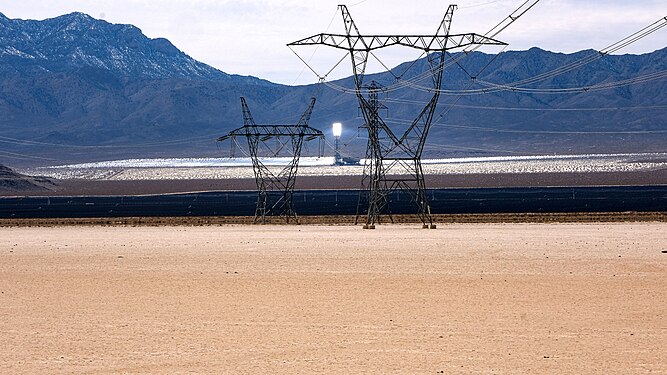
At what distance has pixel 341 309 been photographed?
1870 centimetres

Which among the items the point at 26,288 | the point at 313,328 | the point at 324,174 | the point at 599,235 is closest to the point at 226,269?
the point at 26,288

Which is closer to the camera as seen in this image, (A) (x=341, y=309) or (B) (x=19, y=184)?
(A) (x=341, y=309)

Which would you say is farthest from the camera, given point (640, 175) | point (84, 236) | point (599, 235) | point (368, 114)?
point (640, 175)

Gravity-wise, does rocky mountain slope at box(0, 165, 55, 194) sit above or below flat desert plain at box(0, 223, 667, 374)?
above

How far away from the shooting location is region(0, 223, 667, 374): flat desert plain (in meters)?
14.4

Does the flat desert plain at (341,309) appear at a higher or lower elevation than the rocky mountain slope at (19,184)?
lower

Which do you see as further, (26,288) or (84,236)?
(84,236)

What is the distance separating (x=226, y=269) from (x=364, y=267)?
10.6 feet

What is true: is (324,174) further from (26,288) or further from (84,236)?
(26,288)

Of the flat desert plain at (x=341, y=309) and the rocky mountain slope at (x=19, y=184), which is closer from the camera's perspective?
the flat desert plain at (x=341, y=309)

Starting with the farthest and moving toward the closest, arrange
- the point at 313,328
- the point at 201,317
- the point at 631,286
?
1. the point at 631,286
2. the point at 201,317
3. the point at 313,328

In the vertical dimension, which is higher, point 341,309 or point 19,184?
point 19,184

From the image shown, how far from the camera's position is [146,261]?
28.0 meters

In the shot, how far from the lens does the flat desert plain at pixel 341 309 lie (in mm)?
14430
